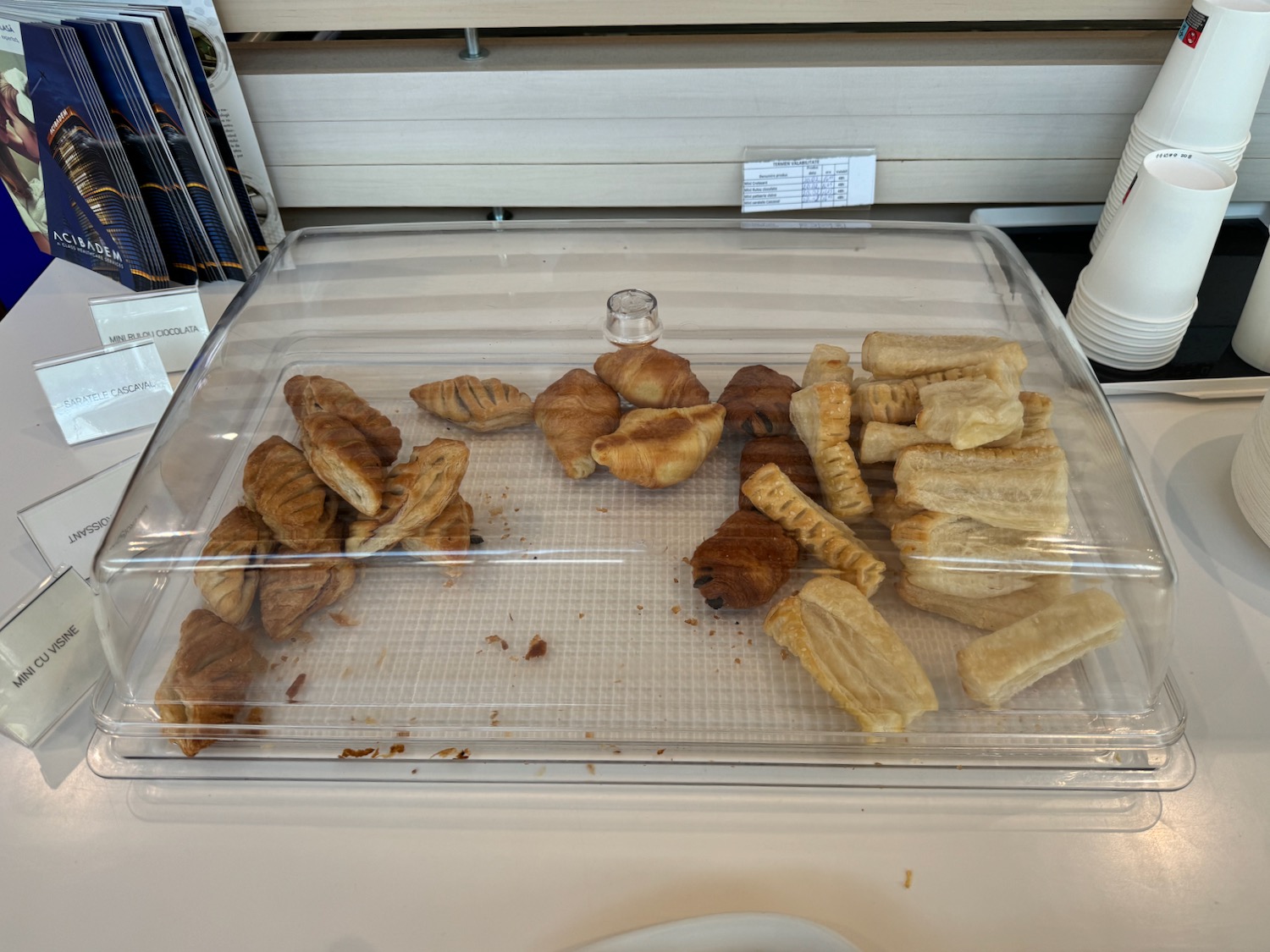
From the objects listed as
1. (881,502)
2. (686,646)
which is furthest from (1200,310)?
(686,646)

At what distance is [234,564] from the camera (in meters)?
0.85

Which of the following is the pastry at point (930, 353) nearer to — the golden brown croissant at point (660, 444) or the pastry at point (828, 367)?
the pastry at point (828, 367)

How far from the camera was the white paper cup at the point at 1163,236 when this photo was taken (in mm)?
1022

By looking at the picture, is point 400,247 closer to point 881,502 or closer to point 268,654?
point 268,654

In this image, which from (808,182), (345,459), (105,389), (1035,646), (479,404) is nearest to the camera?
(1035,646)

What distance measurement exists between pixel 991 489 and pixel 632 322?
1.46 ft

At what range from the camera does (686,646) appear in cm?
84

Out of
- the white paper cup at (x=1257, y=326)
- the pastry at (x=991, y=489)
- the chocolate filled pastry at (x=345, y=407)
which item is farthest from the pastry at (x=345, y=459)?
the white paper cup at (x=1257, y=326)

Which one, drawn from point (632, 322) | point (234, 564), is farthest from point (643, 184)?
point (234, 564)

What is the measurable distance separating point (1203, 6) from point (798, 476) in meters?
0.83

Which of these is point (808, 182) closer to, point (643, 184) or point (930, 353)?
point (643, 184)

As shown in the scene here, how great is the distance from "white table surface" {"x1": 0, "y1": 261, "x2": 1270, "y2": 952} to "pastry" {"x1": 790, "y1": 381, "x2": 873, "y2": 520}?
27 cm

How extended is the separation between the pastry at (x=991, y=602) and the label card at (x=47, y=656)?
78 cm

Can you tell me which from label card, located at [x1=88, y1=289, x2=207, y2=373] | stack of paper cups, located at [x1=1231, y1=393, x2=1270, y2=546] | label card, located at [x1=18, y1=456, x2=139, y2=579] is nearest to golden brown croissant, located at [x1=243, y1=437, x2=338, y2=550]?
label card, located at [x1=18, y1=456, x2=139, y2=579]
